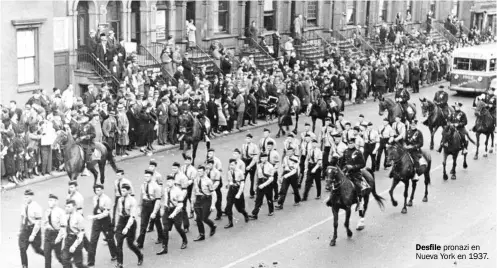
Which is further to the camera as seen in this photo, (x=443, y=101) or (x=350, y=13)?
(x=350, y=13)

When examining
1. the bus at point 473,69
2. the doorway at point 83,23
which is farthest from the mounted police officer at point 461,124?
the bus at point 473,69

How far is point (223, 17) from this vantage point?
3666 centimetres

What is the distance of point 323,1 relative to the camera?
4334 centimetres

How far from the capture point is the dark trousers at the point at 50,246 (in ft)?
45.9

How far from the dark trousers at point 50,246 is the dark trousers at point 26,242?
0.91 feet

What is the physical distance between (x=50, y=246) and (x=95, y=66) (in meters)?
15.0

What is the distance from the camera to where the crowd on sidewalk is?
21.1 meters

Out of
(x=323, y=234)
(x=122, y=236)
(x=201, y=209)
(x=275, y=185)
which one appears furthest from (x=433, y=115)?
(x=122, y=236)

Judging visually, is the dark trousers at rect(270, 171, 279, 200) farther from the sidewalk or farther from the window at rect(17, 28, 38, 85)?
the window at rect(17, 28, 38, 85)

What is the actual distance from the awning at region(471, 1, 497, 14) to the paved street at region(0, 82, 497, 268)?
38.9m

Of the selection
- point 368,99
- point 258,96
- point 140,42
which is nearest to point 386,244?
point 258,96

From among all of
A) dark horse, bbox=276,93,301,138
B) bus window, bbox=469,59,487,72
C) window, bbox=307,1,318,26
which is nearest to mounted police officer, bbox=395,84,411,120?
dark horse, bbox=276,93,301,138

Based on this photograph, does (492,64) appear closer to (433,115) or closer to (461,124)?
(433,115)

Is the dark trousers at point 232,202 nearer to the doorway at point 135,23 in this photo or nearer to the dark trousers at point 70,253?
the dark trousers at point 70,253
